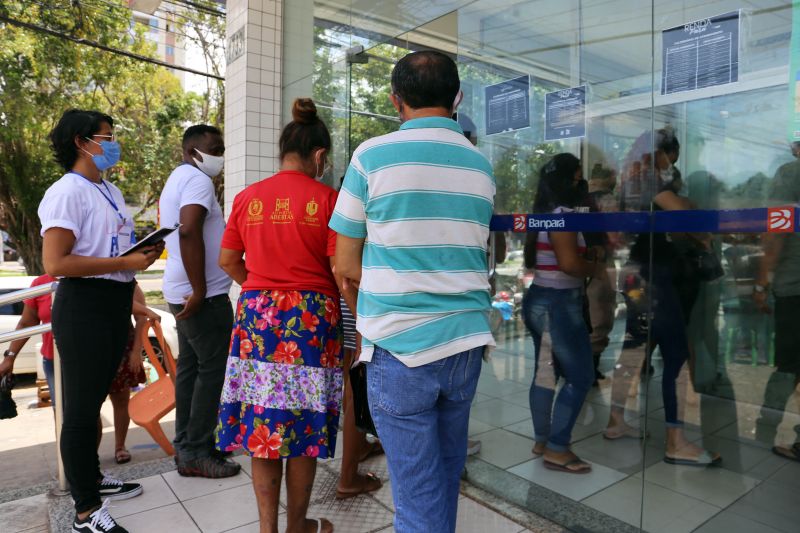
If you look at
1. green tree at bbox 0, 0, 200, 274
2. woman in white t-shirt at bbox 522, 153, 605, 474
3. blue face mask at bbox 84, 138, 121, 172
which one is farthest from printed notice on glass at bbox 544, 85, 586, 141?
green tree at bbox 0, 0, 200, 274

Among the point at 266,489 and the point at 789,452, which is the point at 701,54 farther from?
the point at 266,489

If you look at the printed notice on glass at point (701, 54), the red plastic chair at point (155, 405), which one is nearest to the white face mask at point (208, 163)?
the red plastic chair at point (155, 405)

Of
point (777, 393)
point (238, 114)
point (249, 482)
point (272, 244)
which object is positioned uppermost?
point (238, 114)

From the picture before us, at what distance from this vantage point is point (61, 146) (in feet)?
8.79

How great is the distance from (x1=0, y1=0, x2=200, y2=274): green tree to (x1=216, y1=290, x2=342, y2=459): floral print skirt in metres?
10.6

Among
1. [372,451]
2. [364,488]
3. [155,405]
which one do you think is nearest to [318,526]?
[364,488]

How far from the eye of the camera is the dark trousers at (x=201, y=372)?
320 centimetres

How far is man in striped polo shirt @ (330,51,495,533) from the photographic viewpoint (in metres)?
1.61

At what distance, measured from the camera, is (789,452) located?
7.70 ft

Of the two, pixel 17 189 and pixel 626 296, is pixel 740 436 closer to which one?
pixel 626 296

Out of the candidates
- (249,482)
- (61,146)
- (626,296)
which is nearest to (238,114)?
(61,146)

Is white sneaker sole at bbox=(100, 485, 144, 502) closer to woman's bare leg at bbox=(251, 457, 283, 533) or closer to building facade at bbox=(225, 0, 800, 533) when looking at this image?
woman's bare leg at bbox=(251, 457, 283, 533)

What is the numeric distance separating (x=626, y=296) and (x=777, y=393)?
2.36 feet

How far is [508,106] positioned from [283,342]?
5.85 feet
